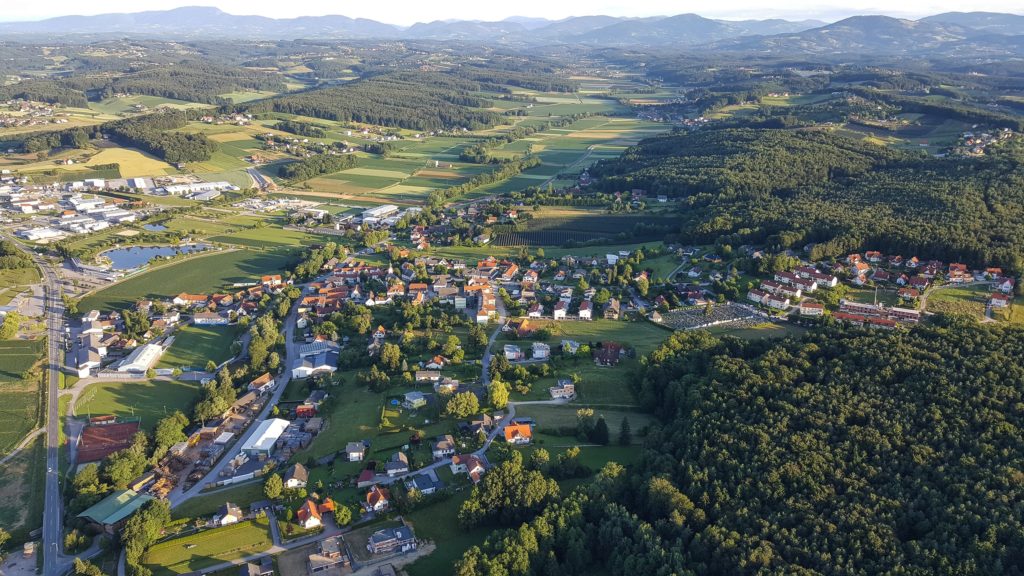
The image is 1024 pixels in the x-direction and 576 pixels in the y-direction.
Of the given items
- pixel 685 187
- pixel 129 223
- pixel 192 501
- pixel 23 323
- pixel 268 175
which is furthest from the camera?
pixel 268 175

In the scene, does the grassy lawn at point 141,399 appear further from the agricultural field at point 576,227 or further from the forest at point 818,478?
the agricultural field at point 576,227

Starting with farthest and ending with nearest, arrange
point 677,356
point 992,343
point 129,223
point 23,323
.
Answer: point 129,223 → point 23,323 → point 677,356 → point 992,343

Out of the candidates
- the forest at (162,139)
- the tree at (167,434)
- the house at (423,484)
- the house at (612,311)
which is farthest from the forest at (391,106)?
the house at (423,484)

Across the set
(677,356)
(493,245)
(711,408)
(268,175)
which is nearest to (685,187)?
(493,245)

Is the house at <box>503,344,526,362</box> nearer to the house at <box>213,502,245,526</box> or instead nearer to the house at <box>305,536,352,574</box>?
the house at <box>305,536,352,574</box>

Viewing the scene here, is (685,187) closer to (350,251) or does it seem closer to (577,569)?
(350,251)

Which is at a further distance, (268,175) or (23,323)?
(268,175)
